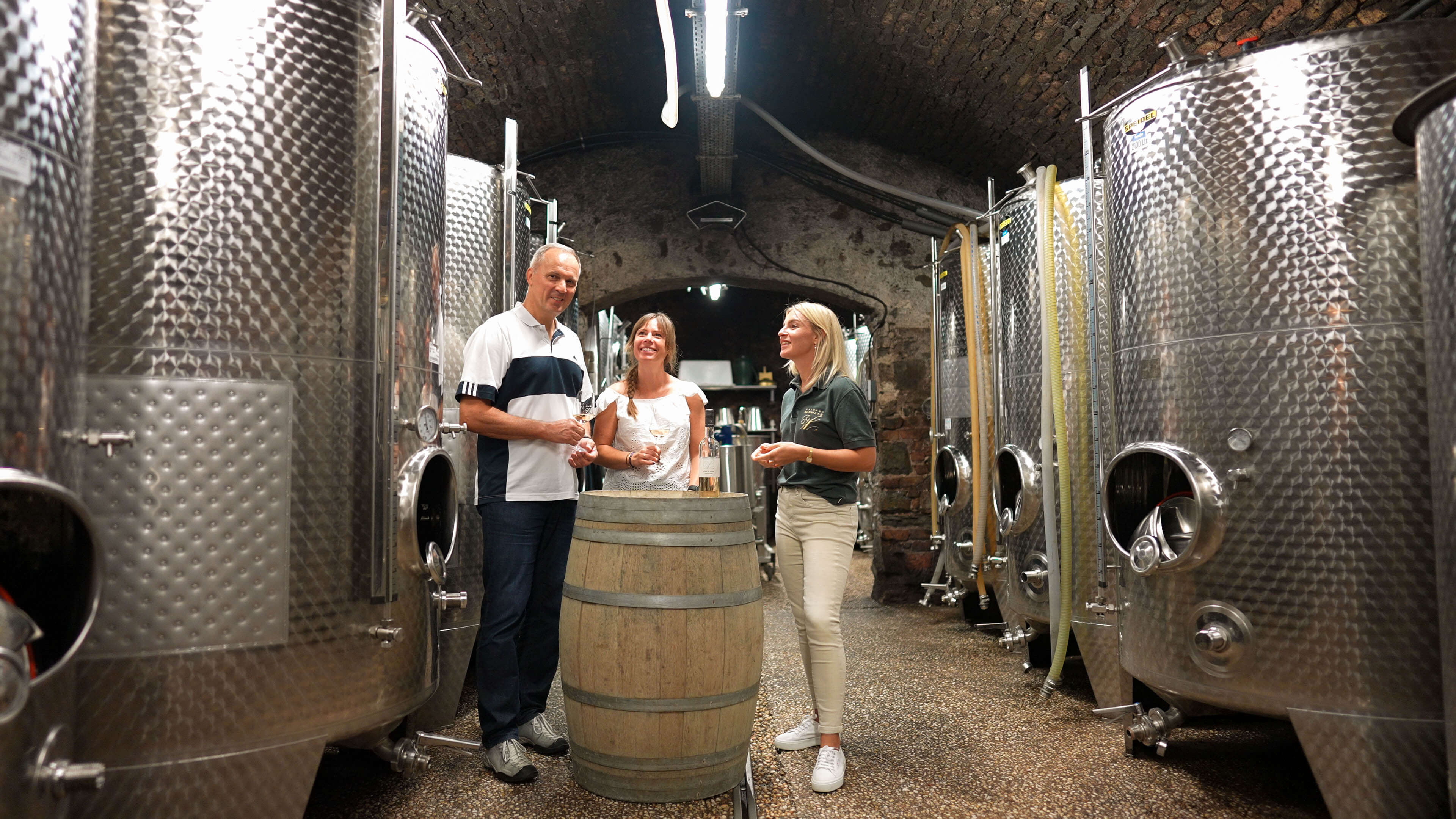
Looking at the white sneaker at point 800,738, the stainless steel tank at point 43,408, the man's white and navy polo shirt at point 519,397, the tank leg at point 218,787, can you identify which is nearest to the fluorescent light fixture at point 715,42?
the man's white and navy polo shirt at point 519,397

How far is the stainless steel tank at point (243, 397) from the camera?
182 centimetres

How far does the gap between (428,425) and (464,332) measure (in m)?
1.04

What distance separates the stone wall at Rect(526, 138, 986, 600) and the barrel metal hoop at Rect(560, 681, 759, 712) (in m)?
3.97

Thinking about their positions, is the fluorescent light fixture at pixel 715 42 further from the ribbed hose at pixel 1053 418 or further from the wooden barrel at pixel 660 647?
the wooden barrel at pixel 660 647

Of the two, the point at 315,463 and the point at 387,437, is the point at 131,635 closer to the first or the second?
the point at 315,463

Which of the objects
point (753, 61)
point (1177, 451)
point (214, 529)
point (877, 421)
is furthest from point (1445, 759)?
point (753, 61)

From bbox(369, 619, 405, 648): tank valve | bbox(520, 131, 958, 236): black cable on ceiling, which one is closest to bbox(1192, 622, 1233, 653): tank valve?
bbox(369, 619, 405, 648): tank valve

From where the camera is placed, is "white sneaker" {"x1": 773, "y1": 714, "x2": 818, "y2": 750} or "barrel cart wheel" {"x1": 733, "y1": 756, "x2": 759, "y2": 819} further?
"white sneaker" {"x1": 773, "y1": 714, "x2": 818, "y2": 750}

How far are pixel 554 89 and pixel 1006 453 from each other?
3.64 meters

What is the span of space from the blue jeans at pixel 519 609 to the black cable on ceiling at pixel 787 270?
3.86m

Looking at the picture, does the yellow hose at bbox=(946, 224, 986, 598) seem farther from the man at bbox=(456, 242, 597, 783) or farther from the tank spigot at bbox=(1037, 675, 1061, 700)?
the man at bbox=(456, 242, 597, 783)

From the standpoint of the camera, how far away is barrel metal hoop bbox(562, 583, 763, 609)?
2314mm

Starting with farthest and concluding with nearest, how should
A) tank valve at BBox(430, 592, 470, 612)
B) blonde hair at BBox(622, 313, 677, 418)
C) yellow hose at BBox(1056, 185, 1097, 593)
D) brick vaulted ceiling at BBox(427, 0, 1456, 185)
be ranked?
brick vaulted ceiling at BBox(427, 0, 1456, 185) → yellow hose at BBox(1056, 185, 1097, 593) → blonde hair at BBox(622, 313, 677, 418) → tank valve at BBox(430, 592, 470, 612)

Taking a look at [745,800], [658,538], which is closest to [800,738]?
[745,800]
